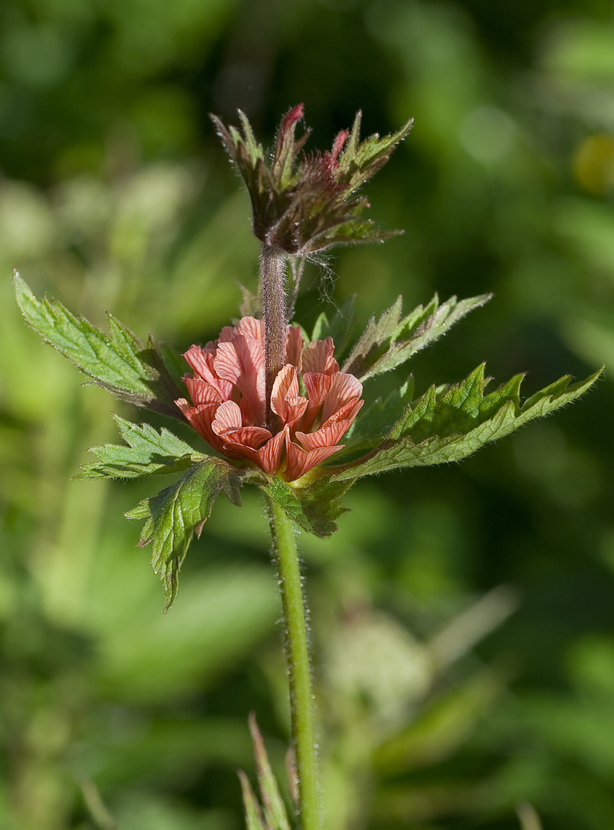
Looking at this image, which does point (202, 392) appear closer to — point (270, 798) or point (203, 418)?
point (203, 418)

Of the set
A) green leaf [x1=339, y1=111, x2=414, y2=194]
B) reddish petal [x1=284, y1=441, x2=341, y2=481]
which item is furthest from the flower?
green leaf [x1=339, y1=111, x2=414, y2=194]

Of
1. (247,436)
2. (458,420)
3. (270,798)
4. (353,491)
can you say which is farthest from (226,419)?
(353,491)

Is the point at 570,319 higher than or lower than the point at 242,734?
higher

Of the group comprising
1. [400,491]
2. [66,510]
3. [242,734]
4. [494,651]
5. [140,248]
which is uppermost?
[140,248]

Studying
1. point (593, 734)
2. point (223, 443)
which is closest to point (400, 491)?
point (593, 734)

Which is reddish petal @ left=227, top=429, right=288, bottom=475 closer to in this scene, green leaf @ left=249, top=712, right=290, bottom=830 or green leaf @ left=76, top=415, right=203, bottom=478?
green leaf @ left=76, top=415, right=203, bottom=478

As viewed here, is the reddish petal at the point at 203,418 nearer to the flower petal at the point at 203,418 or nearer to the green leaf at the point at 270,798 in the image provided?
the flower petal at the point at 203,418

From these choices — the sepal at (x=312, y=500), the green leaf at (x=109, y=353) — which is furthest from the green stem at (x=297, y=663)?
the green leaf at (x=109, y=353)

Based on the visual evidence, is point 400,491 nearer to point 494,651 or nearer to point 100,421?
point 494,651
